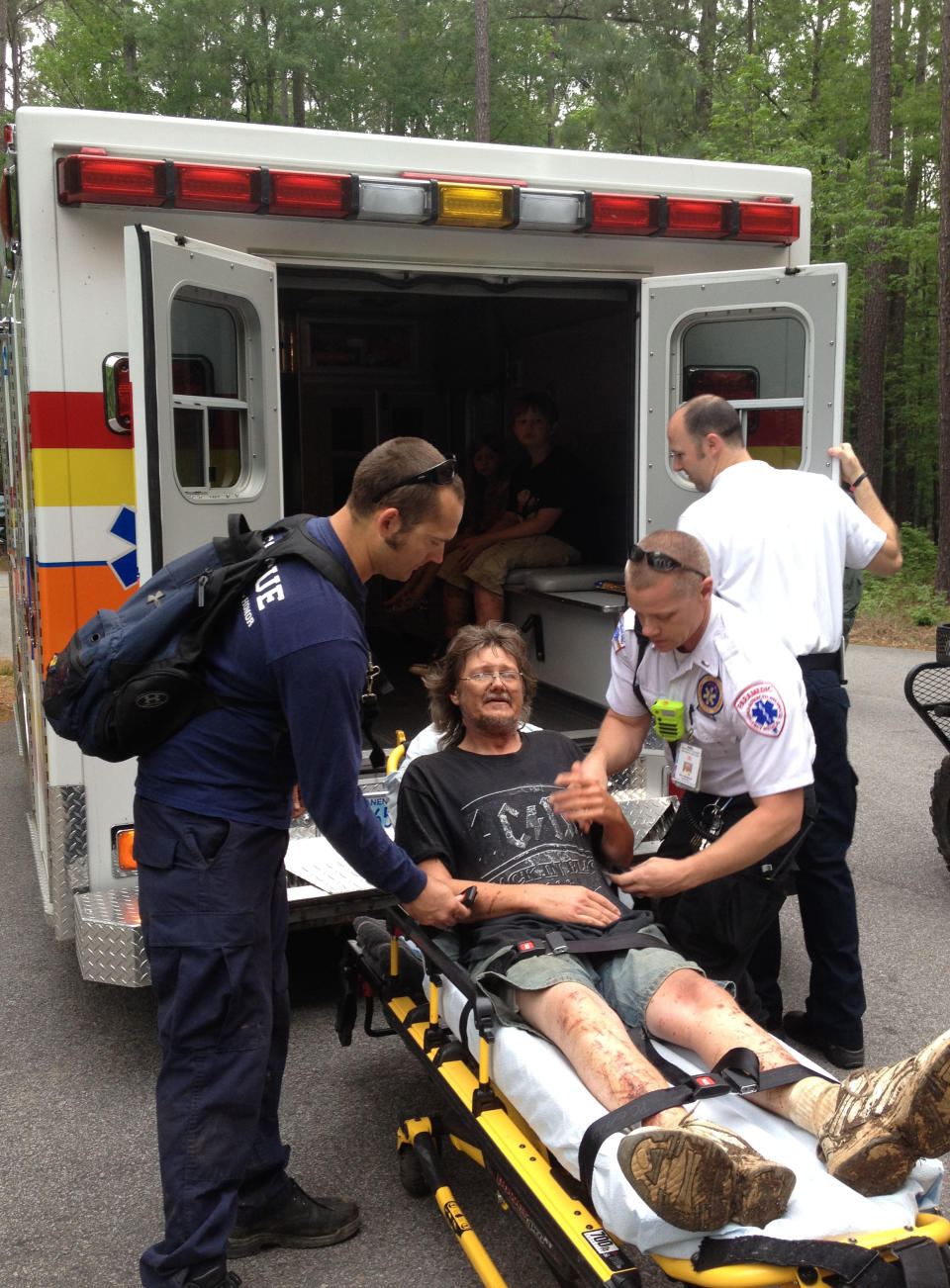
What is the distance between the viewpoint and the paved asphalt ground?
2869 millimetres

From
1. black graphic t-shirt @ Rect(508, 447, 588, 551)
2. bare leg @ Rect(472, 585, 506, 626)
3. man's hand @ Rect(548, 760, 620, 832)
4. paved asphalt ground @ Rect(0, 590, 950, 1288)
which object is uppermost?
black graphic t-shirt @ Rect(508, 447, 588, 551)

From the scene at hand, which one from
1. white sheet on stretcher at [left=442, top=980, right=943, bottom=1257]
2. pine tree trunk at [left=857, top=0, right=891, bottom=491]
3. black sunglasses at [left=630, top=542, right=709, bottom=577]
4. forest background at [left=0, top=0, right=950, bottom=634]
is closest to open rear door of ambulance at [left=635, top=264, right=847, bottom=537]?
black sunglasses at [left=630, top=542, right=709, bottom=577]

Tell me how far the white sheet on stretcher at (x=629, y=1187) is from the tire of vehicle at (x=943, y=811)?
9.84ft

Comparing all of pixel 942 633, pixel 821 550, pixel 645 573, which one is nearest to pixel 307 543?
pixel 645 573

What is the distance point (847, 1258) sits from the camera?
6.64 ft

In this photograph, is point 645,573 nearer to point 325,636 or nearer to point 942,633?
point 325,636

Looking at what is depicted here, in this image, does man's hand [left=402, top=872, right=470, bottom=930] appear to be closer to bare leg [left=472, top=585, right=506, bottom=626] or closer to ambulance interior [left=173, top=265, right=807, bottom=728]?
ambulance interior [left=173, top=265, right=807, bottom=728]

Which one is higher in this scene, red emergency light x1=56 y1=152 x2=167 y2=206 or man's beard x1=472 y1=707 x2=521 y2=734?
red emergency light x1=56 y1=152 x2=167 y2=206

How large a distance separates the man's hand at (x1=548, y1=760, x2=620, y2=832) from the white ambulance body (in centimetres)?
107

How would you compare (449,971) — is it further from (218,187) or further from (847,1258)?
(218,187)

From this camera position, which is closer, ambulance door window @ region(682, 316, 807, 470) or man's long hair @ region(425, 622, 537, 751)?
man's long hair @ region(425, 622, 537, 751)

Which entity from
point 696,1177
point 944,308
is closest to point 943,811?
point 696,1177

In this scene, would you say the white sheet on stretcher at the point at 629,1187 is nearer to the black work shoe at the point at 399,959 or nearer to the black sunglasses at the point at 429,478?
the black work shoe at the point at 399,959

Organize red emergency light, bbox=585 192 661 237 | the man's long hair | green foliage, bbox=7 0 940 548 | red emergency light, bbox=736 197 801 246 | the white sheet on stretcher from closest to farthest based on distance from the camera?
the white sheet on stretcher → the man's long hair → red emergency light, bbox=585 192 661 237 → red emergency light, bbox=736 197 801 246 → green foliage, bbox=7 0 940 548
